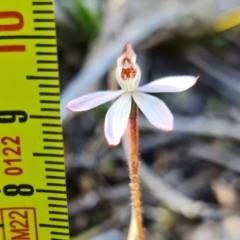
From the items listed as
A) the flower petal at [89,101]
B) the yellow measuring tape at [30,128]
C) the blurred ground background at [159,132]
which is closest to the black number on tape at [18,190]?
the yellow measuring tape at [30,128]

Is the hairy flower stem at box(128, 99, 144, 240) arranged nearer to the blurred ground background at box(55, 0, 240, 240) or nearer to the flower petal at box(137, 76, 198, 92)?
the flower petal at box(137, 76, 198, 92)

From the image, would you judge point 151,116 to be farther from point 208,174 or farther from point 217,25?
point 217,25

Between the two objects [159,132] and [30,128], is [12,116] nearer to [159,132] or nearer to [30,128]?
[30,128]

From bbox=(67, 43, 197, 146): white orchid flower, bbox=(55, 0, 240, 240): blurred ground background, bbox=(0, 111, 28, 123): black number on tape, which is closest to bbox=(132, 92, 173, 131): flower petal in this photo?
bbox=(67, 43, 197, 146): white orchid flower

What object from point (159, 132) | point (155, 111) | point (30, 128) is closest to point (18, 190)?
point (30, 128)

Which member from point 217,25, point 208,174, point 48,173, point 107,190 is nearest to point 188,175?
point 208,174

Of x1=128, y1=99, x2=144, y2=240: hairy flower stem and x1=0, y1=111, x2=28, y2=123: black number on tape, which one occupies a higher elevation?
x1=0, y1=111, x2=28, y2=123: black number on tape
